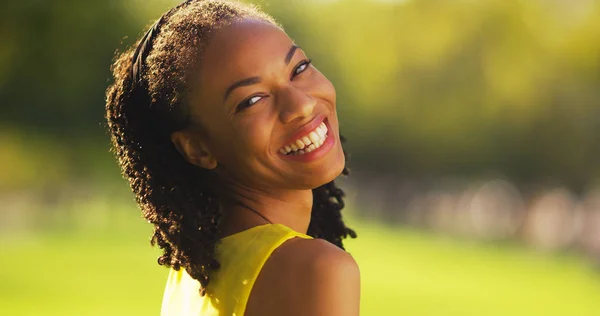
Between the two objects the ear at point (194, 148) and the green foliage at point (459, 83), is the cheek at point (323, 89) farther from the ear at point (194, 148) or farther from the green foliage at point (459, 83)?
the green foliage at point (459, 83)

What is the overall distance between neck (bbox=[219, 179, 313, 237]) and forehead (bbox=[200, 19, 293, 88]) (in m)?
0.34

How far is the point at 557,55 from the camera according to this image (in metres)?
37.7

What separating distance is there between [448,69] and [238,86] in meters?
37.2

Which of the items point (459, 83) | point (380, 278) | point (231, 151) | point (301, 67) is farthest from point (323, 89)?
point (459, 83)

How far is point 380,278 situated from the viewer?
20375 millimetres

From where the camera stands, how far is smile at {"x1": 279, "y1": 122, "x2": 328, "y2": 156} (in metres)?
2.59

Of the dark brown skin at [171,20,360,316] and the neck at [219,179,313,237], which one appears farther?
the neck at [219,179,313,237]

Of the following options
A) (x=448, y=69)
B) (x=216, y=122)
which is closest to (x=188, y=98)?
(x=216, y=122)

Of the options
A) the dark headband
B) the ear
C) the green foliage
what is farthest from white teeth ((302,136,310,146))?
the green foliage

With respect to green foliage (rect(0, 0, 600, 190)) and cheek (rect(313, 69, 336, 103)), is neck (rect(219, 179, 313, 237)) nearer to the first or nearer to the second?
cheek (rect(313, 69, 336, 103))

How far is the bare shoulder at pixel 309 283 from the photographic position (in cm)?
233

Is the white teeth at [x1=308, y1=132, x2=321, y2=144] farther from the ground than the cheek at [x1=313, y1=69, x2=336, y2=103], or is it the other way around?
the cheek at [x1=313, y1=69, x2=336, y2=103]

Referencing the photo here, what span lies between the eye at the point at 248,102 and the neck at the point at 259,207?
262 millimetres

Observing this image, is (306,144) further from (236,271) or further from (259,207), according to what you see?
(236,271)
